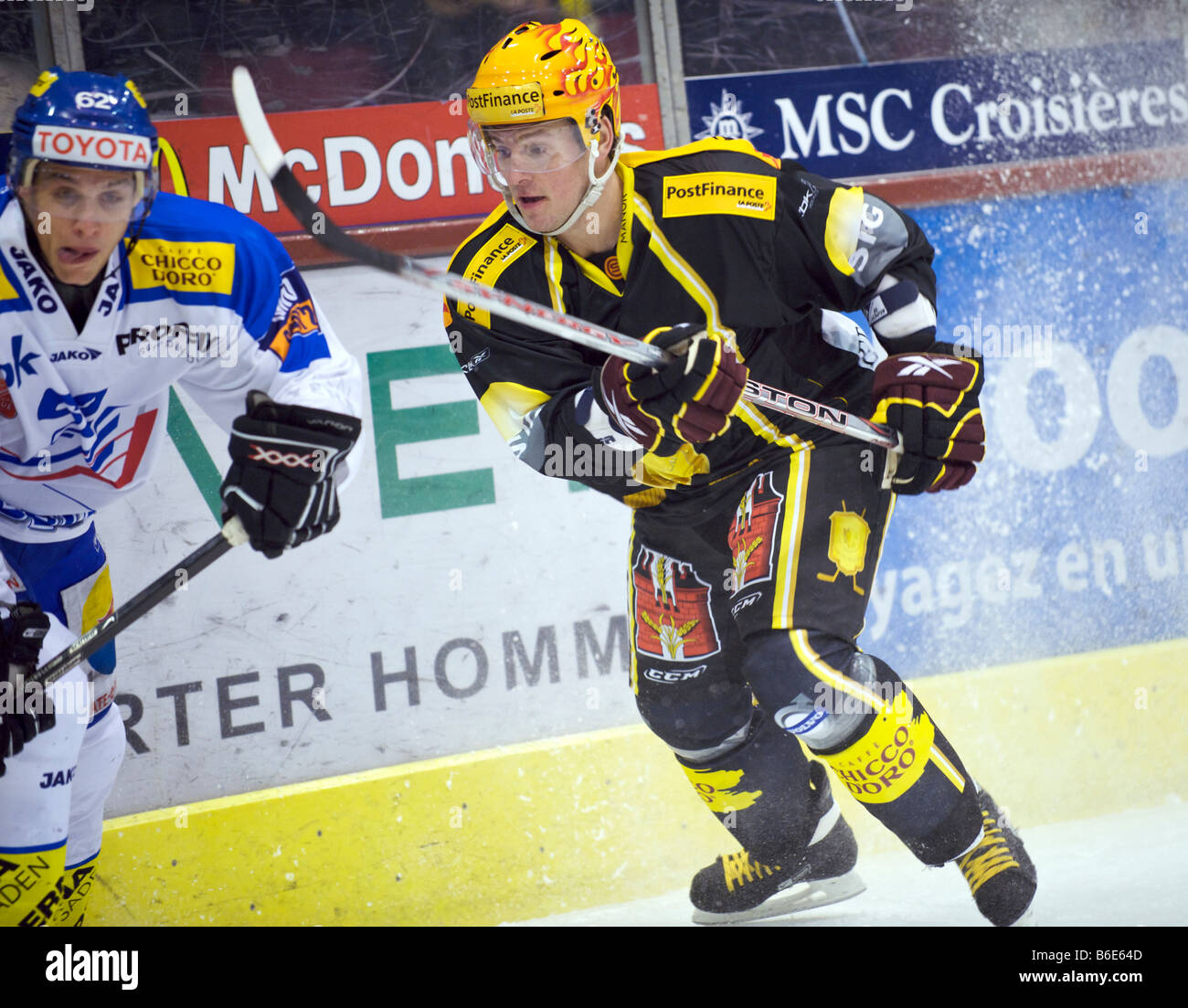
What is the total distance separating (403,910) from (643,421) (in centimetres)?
156

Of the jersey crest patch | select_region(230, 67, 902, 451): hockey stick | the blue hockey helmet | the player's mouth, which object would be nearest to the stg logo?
the player's mouth

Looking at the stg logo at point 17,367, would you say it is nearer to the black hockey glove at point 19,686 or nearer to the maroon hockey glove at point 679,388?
the black hockey glove at point 19,686

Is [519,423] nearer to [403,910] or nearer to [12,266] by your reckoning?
[12,266]

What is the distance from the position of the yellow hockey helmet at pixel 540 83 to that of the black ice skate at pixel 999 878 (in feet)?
4.52

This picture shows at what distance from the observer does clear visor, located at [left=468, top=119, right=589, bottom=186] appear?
7.27 ft

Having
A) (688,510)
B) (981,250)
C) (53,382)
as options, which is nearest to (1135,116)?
(981,250)

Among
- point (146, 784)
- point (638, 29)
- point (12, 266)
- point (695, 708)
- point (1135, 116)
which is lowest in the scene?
point (146, 784)

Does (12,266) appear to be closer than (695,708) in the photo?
Yes

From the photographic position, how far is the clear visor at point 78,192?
1878mm

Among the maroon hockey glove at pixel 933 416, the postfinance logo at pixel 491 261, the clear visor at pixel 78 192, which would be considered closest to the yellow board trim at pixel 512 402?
the postfinance logo at pixel 491 261

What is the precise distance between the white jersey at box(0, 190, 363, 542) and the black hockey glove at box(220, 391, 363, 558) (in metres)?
0.05
